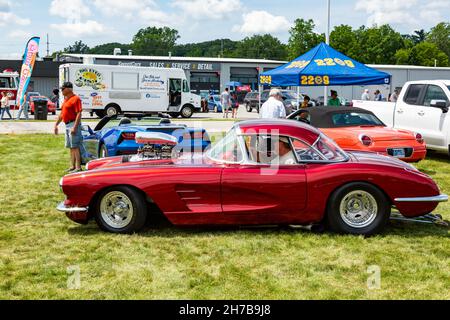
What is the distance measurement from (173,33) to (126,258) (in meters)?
162

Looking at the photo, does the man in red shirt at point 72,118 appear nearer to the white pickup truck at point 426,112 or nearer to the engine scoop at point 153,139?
the engine scoop at point 153,139

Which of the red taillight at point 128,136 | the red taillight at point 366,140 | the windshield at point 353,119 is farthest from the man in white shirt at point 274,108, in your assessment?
the red taillight at point 128,136

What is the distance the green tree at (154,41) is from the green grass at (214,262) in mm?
152245

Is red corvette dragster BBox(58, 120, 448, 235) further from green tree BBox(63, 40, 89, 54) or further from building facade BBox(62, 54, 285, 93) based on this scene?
green tree BBox(63, 40, 89, 54)

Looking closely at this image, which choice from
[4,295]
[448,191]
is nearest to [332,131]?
[448,191]

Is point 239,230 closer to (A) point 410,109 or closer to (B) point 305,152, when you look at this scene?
(B) point 305,152

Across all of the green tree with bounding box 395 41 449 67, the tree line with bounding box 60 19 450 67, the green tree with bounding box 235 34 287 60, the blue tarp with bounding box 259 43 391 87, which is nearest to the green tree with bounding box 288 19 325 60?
the tree line with bounding box 60 19 450 67

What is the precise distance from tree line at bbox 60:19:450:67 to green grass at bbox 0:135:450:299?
70.2m

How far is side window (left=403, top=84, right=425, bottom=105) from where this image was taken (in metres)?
12.6

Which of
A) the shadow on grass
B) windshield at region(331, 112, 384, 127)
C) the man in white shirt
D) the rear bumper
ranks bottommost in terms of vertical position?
the shadow on grass

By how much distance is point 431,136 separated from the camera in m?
11.8

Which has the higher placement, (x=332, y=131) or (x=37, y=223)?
(x=332, y=131)

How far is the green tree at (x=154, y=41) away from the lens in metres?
154
